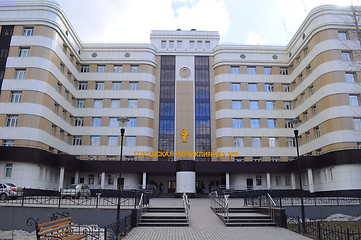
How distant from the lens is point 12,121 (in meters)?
34.5

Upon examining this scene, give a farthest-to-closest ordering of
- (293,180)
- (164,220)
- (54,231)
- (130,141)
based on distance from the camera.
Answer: (130,141) → (293,180) → (164,220) → (54,231)

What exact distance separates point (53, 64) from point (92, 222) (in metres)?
27.1

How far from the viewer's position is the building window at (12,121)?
34.3 m

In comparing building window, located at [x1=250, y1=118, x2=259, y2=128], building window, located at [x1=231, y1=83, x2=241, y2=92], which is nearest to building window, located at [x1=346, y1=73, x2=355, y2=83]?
building window, located at [x1=250, y1=118, x2=259, y2=128]

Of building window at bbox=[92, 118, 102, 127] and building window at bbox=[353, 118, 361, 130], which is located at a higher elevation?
building window at bbox=[92, 118, 102, 127]

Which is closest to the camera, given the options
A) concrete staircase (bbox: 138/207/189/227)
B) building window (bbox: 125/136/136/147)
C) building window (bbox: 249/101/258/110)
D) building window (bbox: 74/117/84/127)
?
concrete staircase (bbox: 138/207/189/227)

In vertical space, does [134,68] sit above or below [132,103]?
above

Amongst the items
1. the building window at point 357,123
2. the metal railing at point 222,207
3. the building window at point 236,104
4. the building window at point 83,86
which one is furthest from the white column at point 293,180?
the building window at point 83,86

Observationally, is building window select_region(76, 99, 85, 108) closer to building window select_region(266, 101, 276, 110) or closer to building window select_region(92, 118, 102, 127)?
building window select_region(92, 118, 102, 127)

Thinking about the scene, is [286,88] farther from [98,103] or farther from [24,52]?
[24,52]

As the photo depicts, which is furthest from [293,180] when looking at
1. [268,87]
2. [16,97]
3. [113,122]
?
[16,97]

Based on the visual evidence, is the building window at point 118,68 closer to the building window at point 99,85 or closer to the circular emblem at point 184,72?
the building window at point 99,85

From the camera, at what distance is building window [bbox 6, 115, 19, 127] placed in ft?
112

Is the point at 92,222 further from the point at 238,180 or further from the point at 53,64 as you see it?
the point at 238,180
